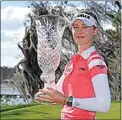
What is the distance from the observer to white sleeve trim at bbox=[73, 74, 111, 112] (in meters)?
1.17

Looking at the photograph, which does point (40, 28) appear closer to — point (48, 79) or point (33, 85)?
point (48, 79)

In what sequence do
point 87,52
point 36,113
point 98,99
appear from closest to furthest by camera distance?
point 98,99 < point 87,52 < point 36,113

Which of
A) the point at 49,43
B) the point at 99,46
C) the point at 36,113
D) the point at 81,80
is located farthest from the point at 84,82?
the point at 99,46

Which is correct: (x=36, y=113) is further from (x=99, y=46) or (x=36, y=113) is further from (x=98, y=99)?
(x=98, y=99)

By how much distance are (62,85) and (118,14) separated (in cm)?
777

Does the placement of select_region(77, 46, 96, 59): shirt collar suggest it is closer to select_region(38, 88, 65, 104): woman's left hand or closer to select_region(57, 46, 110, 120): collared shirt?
select_region(57, 46, 110, 120): collared shirt

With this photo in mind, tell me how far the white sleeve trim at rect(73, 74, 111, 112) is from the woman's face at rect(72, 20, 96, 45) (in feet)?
0.50

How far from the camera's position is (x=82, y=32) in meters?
1.28

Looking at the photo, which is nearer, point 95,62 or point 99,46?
point 95,62

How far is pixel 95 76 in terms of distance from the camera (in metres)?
1.19

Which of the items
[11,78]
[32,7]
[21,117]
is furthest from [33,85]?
[21,117]

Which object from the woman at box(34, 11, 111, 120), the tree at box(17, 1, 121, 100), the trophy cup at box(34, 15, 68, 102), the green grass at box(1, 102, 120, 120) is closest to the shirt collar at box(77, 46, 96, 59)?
the woman at box(34, 11, 111, 120)

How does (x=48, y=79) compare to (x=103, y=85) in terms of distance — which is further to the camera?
(x=48, y=79)

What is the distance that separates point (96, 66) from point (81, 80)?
0.07 meters
